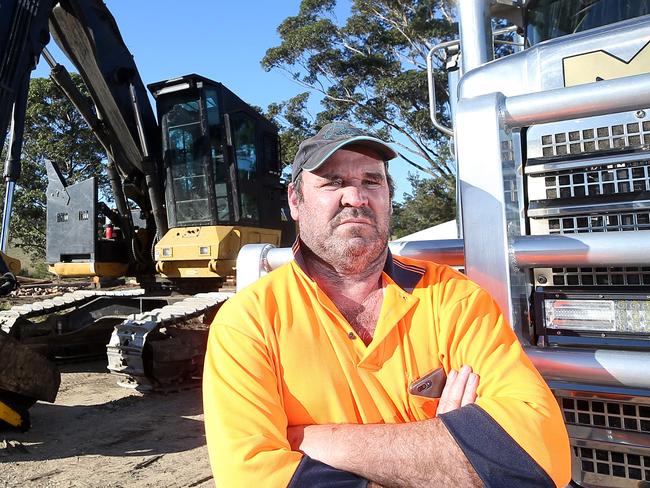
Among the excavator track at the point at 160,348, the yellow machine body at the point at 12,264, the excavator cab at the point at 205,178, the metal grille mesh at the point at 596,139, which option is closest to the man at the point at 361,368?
the metal grille mesh at the point at 596,139

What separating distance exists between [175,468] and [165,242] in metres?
4.10

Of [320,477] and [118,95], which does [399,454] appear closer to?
[320,477]

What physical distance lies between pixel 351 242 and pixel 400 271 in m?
0.24

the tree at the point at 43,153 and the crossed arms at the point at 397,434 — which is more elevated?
the tree at the point at 43,153

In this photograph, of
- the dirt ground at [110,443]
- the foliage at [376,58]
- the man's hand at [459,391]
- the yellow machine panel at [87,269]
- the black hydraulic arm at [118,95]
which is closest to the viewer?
the man's hand at [459,391]

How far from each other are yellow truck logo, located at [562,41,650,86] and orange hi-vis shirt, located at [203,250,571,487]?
40.5 inches

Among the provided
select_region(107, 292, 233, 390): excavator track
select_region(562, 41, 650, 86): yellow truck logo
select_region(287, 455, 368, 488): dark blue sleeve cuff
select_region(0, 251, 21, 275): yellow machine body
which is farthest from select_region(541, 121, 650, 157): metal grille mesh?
select_region(0, 251, 21, 275): yellow machine body

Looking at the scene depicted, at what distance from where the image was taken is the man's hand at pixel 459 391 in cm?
183

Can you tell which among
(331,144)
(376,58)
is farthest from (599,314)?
(376,58)

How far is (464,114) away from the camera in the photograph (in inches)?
87.7

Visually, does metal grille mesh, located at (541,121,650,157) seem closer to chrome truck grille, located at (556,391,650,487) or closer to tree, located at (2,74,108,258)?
chrome truck grille, located at (556,391,650,487)

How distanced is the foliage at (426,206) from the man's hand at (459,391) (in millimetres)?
19103

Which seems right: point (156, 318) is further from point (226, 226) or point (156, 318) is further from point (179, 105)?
point (179, 105)

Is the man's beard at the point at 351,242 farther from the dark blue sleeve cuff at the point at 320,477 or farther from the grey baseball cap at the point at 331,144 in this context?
the dark blue sleeve cuff at the point at 320,477
